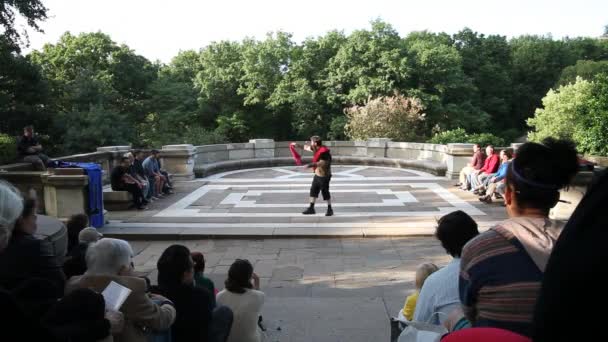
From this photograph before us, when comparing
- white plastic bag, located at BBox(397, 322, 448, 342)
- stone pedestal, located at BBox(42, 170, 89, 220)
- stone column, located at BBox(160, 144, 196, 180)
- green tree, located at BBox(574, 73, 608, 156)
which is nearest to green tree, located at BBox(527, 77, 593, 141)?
green tree, located at BBox(574, 73, 608, 156)

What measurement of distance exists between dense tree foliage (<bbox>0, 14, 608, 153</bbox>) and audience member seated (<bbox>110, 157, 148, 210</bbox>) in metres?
16.3

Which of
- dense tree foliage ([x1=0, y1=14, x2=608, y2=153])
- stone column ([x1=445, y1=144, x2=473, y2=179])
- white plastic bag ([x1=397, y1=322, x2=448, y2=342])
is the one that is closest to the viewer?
white plastic bag ([x1=397, y1=322, x2=448, y2=342])

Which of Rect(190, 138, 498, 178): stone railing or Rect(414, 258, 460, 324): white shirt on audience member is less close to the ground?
Rect(414, 258, 460, 324): white shirt on audience member

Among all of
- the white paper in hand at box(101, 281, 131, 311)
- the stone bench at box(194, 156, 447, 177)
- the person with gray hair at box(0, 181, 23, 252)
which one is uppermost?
the person with gray hair at box(0, 181, 23, 252)

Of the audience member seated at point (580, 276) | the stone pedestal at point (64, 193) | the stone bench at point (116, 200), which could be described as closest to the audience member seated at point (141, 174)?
the stone bench at point (116, 200)

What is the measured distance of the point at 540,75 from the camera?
45062 mm

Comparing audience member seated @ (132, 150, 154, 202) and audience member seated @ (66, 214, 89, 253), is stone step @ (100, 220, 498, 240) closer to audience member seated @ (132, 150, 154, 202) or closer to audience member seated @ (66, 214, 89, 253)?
audience member seated @ (132, 150, 154, 202)

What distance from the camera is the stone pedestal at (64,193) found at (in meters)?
8.59

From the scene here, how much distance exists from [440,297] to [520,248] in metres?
0.94

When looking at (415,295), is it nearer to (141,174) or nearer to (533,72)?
(141,174)

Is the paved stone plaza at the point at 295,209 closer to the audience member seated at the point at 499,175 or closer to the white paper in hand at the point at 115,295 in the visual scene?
the audience member seated at the point at 499,175

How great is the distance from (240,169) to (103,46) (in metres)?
20.5

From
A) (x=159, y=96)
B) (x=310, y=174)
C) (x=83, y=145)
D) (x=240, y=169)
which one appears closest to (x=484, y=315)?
(x=310, y=174)

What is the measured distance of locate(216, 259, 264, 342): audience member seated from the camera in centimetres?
402
